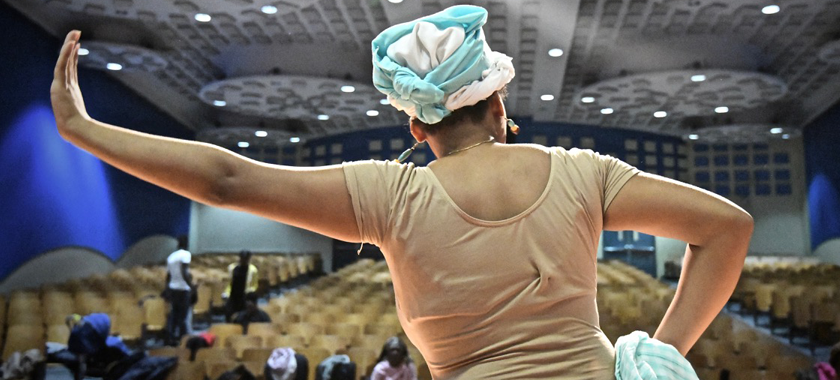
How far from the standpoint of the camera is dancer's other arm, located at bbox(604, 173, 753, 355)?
927mm

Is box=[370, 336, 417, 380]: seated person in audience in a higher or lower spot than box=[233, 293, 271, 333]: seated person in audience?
lower

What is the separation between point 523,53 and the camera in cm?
1270

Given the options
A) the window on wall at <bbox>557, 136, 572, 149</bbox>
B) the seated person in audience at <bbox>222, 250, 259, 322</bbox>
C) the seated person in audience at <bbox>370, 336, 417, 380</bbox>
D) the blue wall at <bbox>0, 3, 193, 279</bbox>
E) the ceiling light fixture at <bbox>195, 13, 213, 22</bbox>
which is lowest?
the seated person in audience at <bbox>370, 336, 417, 380</bbox>

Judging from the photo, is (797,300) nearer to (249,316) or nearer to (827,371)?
(827,371)

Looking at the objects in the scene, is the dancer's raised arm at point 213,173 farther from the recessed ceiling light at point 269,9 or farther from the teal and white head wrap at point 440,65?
the recessed ceiling light at point 269,9

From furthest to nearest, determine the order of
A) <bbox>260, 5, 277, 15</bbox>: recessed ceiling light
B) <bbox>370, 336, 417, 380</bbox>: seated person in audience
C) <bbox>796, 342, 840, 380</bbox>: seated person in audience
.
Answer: <bbox>260, 5, 277, 15</bbox>: recessed ceiling light → <bbox>370, 336, 417, 380</bbox>: seated person in audience → <bbox>796, 342, 840, 380</bbox>: seated person in audience

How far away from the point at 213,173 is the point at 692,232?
0.65 meters

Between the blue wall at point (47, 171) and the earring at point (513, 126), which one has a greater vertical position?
the blue wall at point (47, 171)

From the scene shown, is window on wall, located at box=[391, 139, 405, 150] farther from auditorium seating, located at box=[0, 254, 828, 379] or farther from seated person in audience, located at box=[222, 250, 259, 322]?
seated person in audience, located at box=[222, 250, 259, 322]

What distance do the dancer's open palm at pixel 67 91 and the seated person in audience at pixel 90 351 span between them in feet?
18.3

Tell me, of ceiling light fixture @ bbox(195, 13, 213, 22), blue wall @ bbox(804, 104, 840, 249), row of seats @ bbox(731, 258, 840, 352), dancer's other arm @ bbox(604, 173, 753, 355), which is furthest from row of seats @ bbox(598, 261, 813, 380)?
blue wall @ bbox(804, 104, 840, 249)

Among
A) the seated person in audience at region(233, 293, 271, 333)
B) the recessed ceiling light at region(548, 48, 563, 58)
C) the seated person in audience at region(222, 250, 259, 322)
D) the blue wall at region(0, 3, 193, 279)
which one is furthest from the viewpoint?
the recessed ceiling light at region(548, 48, 563, 58)

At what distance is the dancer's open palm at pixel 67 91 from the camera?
2.95 feet

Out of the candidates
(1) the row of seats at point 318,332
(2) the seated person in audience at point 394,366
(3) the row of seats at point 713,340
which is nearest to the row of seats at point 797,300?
(3) the row of seats at point 713,340
